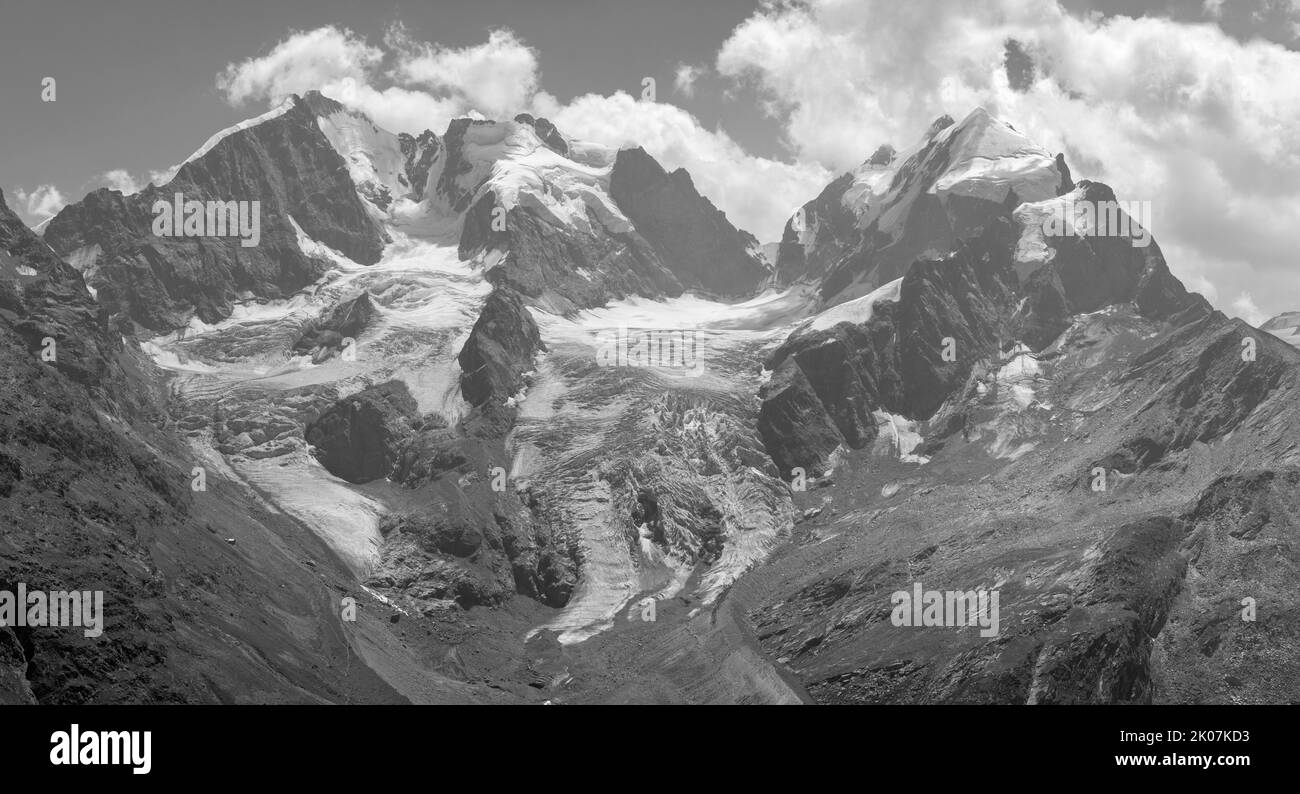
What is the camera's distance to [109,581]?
199 metres
